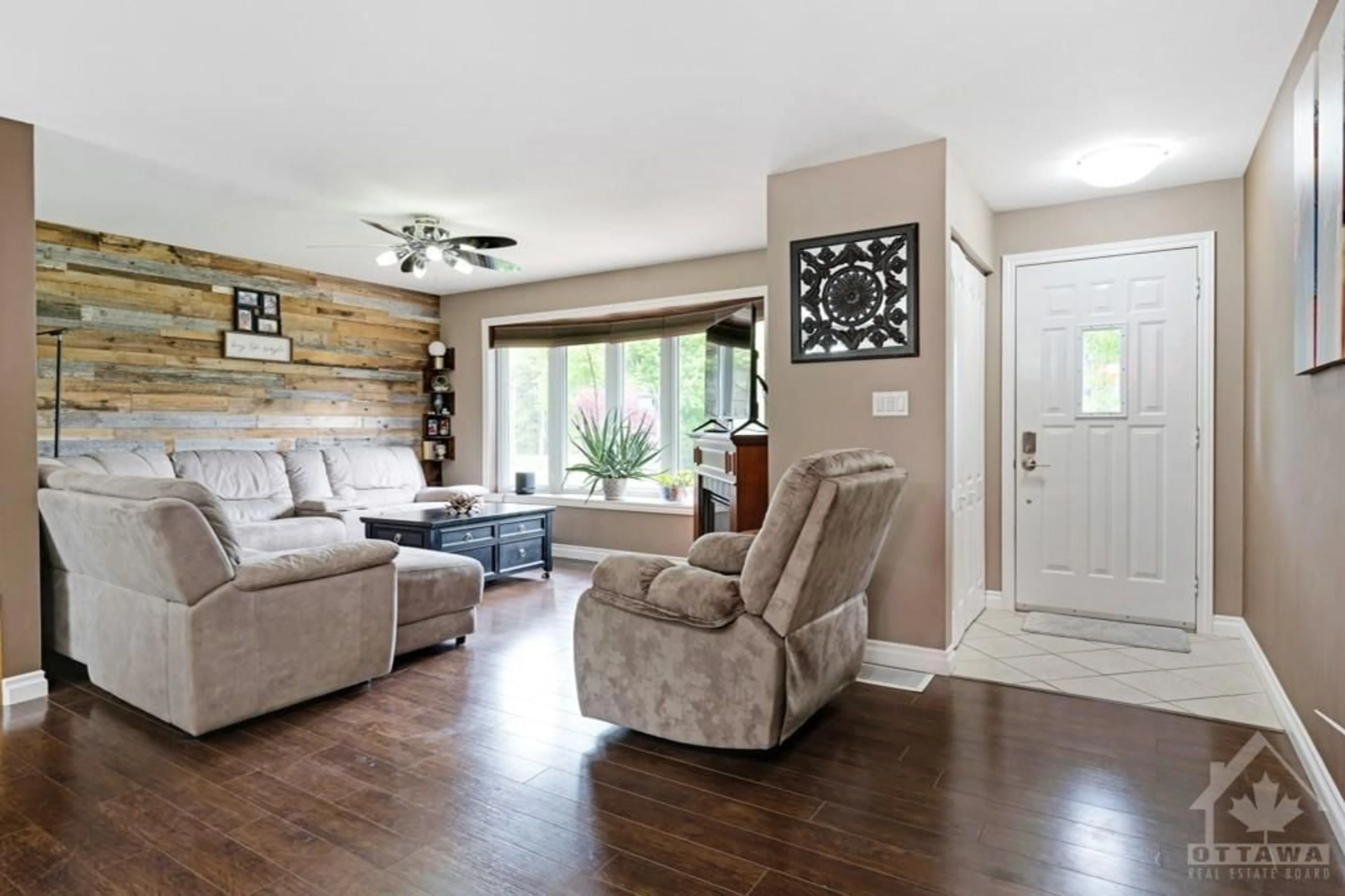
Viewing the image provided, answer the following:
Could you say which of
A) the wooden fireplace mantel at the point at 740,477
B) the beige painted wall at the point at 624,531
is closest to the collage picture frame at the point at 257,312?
the beige painted wall at the point at 624,531

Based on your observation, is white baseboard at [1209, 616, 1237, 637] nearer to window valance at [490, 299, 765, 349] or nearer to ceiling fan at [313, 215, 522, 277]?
window valance at [490, 299, 765, 349]

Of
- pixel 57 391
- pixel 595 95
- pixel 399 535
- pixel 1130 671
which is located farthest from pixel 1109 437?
pixel 57 391

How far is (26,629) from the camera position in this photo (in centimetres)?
322

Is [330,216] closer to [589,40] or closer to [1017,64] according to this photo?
[589,40]

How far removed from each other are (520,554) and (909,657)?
9.75 feet

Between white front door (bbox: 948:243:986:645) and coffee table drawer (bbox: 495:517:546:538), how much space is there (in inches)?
120

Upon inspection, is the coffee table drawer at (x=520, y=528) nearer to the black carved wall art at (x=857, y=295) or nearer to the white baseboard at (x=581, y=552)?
the white baseboard at (x=581, y=552)

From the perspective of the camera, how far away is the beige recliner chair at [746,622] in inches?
96.7

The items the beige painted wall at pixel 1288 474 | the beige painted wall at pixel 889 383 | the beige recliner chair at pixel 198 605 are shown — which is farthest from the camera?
the beige painted wall at pixel 889 383

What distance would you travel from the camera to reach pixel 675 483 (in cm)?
624

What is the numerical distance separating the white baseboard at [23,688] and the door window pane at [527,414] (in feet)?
13.4

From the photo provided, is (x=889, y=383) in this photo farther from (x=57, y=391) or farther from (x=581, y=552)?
(x=57, y=391)

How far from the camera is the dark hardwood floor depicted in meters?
1.92

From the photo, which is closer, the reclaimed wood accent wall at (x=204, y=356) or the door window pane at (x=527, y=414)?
the reclaimed wood accent wall at (x=204, y=356)
